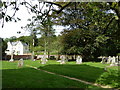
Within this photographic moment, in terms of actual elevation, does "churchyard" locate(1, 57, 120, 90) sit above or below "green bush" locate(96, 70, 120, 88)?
above

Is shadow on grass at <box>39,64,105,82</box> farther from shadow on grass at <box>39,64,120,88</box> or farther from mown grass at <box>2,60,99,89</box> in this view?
mown grass at <box>2,60,99,89</box>

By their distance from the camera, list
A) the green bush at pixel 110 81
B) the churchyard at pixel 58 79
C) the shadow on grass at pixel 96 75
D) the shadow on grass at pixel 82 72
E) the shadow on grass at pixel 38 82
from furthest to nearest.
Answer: the shadow on grass at pixel 82 72 → the shadow on grass at pixel 96 75 → the green bush at pixel 110 81 → the churchyard at pixel 58 79 → the shadow on grass at pixel 38 82

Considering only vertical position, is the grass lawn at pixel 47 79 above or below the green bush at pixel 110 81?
above

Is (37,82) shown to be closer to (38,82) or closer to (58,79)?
(38,82)

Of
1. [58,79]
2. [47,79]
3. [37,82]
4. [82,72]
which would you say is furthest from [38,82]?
[82,72]

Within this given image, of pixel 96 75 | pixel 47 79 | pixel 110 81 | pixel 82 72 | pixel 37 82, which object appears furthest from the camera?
pixel 82 72

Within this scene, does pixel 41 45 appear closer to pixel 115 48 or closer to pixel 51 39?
pixel 51 39

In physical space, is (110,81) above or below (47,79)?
below

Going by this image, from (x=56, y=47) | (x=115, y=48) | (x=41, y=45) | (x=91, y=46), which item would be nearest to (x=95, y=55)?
(x=91, y=46)

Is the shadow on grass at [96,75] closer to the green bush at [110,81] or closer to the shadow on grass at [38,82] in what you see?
the green bush at [110,81]

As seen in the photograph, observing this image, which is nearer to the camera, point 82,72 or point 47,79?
point 47,79

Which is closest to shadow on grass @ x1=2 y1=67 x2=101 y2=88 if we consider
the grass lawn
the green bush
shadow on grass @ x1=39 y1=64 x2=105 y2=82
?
the grass lawn

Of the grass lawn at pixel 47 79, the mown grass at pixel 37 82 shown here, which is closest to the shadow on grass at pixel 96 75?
the grass lawn at pixel 47 79

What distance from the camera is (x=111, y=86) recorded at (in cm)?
970
